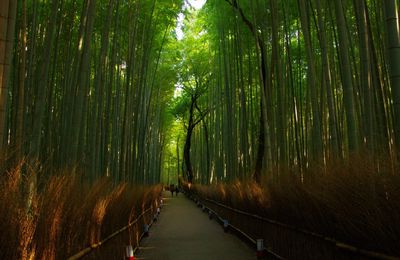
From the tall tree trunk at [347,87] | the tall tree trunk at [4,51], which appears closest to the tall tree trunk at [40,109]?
the tall tree trunk at [4,51]

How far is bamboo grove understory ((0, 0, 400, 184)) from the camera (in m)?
3.99

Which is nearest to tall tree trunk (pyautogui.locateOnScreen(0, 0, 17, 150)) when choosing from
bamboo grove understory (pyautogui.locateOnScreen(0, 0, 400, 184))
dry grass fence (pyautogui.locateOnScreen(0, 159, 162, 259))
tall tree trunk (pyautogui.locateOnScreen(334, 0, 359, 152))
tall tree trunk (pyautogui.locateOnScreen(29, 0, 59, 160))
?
bamboo grove understory (pyautogui.locateOnScreen(0, 0, 400, 184))

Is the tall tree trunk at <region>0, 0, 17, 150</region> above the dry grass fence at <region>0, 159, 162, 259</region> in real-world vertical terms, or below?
above

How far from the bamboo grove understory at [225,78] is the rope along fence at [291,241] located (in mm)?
579

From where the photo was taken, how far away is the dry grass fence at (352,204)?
2.26 m

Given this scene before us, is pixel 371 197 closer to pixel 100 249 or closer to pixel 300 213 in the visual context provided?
pixel 300 213

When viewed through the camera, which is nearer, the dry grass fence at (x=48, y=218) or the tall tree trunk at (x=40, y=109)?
the dry grass fence at (x=48, y=218)

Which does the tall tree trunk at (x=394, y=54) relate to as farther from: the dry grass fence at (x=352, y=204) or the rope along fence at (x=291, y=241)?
the rope along fence at (x=291, y=241)

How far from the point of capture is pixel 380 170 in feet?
8.39

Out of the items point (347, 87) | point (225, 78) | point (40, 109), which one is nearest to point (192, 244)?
point (40, 109)

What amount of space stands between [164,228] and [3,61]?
7.31 meters

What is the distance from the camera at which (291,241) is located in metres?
4.19

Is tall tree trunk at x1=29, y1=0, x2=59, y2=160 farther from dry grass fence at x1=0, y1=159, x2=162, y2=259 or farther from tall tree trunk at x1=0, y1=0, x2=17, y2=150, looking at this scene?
tall tree trunk at x1=0, y1=0, x2=17, y2=150

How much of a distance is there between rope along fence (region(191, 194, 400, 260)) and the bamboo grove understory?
0.58m
